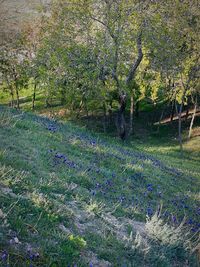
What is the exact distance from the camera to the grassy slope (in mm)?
5086

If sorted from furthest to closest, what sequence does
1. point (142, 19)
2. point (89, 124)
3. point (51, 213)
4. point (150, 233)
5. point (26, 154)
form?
point (89, 124) → point (142, 19) → point (26, 154) → point (150, 233) → point (51, 213)

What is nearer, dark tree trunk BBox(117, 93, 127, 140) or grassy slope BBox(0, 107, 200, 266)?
grassy slope BBox(0, 107, 200, 266)

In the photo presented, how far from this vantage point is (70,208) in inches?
A: 265

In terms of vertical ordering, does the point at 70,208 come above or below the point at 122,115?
above

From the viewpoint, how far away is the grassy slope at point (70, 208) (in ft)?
16.7

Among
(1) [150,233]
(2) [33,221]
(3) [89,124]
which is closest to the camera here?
(2) [33,221]

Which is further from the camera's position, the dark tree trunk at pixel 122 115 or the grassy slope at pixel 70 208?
the dark tree trunk at pixel 122 115

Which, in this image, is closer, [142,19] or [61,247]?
[61,247]

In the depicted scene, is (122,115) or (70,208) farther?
(122,115)

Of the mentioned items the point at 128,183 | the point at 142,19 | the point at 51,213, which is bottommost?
the point at 128,183

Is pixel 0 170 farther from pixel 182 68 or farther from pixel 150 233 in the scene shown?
pixel 182 68

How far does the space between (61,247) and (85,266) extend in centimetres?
40

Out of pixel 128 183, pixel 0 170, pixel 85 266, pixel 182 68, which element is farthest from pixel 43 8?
pixel 85 266

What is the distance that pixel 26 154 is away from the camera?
344 inches
